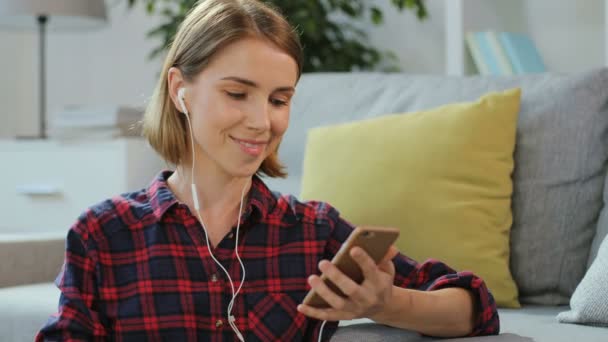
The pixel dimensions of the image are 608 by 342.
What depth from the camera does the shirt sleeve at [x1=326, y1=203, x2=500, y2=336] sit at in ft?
3.89

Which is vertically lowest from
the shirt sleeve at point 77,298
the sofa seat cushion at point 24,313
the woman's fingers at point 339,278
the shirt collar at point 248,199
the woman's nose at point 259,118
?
the sofa seat cushion at point 24,313

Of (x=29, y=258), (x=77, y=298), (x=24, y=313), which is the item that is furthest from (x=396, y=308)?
(x=29, y=258)

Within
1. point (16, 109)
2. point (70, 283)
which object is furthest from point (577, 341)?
point (16, 109)

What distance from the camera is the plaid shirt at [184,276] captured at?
3.82ft

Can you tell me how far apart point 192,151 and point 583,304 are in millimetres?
587

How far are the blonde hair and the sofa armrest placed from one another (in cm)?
61

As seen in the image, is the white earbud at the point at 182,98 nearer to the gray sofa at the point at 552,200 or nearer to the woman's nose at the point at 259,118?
the woman's nose at the point at 259,118

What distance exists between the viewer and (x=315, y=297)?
0.97 metres

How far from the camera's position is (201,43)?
121 centimetres

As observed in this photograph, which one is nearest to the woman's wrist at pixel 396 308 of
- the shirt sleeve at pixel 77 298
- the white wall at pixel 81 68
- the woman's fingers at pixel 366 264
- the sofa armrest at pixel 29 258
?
the woman's fingers at pixel 366 264

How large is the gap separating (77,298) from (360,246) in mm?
394

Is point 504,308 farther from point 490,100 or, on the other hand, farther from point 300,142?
point 300,142

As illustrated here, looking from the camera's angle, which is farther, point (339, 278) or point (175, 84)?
point (175, 84)

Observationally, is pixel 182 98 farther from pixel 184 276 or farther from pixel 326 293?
pixel 326 293
